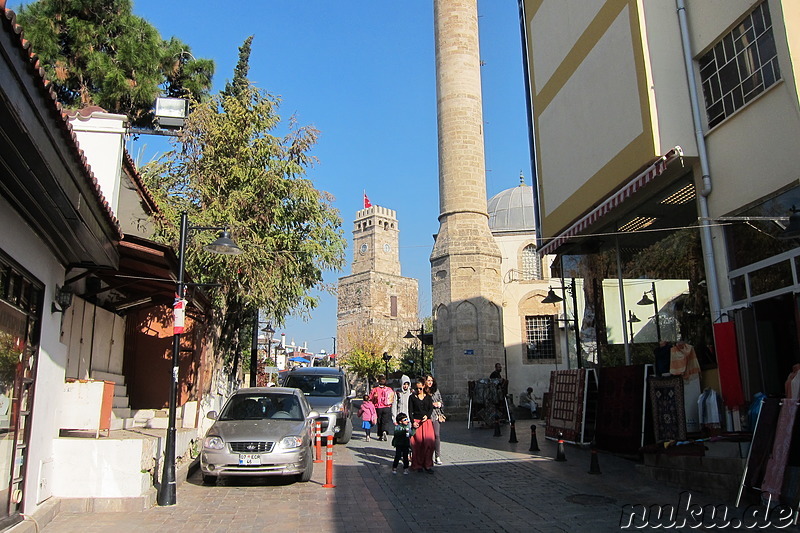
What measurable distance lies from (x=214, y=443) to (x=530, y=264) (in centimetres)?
3152

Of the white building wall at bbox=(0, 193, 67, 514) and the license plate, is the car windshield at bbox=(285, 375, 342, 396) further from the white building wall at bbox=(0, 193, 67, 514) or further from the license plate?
the white building wall at bbox=(0, 193, 67, 514)

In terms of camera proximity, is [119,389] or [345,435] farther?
[345,435]

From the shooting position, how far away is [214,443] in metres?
10.1

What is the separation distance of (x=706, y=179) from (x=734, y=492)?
5.17 m

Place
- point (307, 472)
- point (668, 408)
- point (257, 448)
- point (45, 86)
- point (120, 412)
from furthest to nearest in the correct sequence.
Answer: point (120, 412) → point (668, 408) → point (307, 472) → point (257, 448) → point (45, 86)

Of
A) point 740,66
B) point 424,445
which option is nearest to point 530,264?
point 424,445

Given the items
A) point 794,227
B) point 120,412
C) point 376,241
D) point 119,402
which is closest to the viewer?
point 794,227

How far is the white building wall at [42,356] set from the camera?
6660 millimetres

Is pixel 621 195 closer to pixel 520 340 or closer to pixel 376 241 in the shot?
pixel 520 340

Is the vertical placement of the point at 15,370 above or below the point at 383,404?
above

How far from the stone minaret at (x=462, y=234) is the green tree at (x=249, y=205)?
1394 cm

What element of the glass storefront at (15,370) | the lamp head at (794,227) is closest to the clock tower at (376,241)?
the lamp head at (794,227)

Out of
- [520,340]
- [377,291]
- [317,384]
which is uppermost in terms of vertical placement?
[377,291]

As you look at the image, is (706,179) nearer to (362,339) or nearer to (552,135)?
(552,135)
